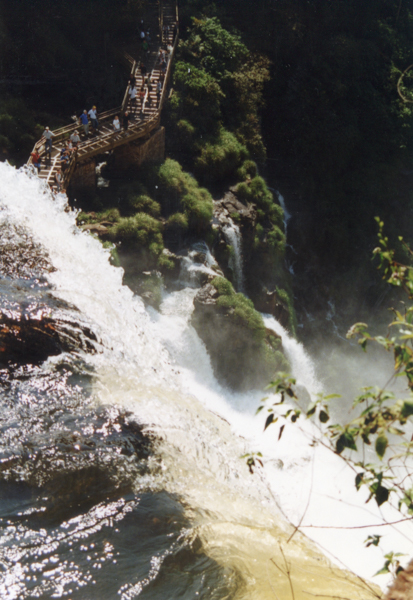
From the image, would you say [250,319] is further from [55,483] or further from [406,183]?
[406,183]

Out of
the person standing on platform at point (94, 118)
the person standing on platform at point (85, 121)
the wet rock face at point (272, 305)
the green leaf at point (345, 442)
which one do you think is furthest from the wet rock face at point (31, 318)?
the wet rock face at point (272, 305)

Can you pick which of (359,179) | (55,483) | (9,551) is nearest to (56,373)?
(55,483)

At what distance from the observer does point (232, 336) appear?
17953 mm

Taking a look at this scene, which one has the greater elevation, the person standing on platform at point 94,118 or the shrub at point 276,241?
the person standing on platform at point 94,118

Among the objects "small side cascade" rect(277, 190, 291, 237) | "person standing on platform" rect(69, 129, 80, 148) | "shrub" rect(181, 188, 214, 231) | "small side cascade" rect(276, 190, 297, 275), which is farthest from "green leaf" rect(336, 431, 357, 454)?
"small side cascade" rect(277, 190, 291, 237)

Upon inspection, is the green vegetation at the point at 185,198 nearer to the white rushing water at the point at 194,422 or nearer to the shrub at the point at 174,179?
the shrub at the point at 174,179

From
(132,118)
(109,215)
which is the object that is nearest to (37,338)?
(109,215)

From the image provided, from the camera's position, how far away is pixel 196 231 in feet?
63.9

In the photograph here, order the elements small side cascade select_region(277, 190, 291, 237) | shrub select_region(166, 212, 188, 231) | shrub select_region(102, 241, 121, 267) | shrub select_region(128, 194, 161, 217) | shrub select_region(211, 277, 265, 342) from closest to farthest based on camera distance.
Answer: shrub select_region(102, 241, 121, 267) → shrub select_region(211, 277, 265, 342) → shrub select_region(128, 194, 161, 217) → shrub select_region(166, 212, 188, 231) → small side cascade select_region(277, 190, 291, 237)

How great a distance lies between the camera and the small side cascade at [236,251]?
66.9 feet

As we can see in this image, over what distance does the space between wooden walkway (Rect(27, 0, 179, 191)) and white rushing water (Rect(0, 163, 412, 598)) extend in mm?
1494

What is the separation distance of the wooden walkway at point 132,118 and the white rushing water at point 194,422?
1494 millimetres

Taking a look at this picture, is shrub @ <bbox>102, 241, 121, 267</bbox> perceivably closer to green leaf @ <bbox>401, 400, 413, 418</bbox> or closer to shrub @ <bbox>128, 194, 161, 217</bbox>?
shrub @ <bbox>128, 194, 161, 217</bbox>

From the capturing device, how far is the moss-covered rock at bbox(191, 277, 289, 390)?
17.4 metres
